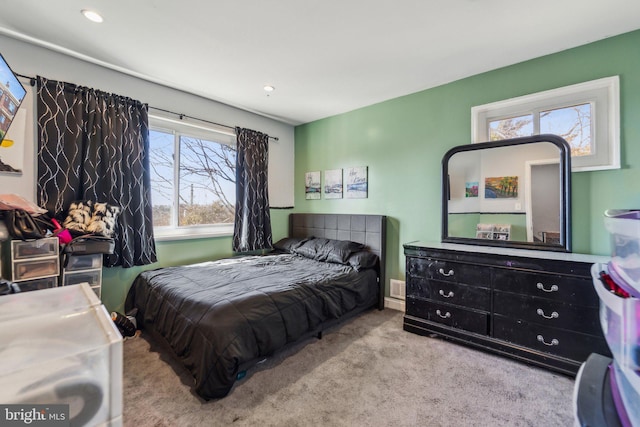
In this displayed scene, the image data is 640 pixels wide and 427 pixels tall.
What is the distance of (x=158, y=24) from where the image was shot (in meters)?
2.02

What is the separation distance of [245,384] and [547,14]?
3252 millimetres

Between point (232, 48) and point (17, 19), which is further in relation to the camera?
point (232, 48)

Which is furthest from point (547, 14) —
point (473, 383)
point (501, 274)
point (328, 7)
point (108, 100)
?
point (108, 100)

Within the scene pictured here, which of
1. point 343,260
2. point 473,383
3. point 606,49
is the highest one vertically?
point 606,49

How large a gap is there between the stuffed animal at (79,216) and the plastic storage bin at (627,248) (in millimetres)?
3276

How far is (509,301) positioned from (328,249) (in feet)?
6.10

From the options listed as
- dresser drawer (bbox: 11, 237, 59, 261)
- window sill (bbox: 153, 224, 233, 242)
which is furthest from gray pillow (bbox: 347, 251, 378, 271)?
dresser drawer (bbox: 11, 237, 59, 261)

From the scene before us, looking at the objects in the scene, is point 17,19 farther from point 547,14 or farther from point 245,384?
point 547,14

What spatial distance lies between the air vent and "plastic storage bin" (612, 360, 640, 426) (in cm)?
221

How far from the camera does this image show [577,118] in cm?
228

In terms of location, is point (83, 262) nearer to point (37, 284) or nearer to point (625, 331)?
point (37, 284)

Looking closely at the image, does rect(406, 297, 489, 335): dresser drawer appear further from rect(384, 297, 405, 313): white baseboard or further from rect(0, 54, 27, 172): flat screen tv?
rect(0, 54, 27, 172): flat screen tv

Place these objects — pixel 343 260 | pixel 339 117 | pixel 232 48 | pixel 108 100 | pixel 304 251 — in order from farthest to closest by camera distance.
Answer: pixel 339 117 < pixel 304 251 < pixel 343 260 < pixel 108 100 < pixel 232 48

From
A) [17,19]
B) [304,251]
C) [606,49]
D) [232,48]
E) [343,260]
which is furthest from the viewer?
[304,251]
